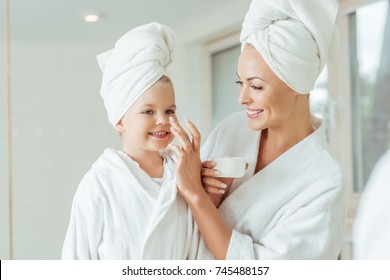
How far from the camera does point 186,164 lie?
104cm

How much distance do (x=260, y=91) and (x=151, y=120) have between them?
0.72 feet

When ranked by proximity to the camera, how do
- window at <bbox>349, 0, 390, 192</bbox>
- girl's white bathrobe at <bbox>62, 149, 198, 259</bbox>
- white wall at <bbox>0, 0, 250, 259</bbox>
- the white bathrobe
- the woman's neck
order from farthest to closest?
window at <bbox>349, 0, 390, 192</bbox> < white wall at <bbox>0, 0, 250, 259</bbox> < the woman's neck < girl's white bathrobe at <bbox>62, 149, 198, 259</bbox> < the white bathrobe

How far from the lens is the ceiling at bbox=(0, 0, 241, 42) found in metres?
1.32

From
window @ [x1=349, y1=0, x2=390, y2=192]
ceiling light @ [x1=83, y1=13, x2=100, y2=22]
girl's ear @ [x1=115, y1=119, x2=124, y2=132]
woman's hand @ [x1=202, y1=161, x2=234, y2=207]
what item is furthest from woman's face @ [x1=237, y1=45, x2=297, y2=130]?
window @ [x1=349, y1=0, x2=390, y2=192]

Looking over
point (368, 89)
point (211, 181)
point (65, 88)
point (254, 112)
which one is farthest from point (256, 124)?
point (368, 89)

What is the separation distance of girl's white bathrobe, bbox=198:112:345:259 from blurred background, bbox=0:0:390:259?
0.23m

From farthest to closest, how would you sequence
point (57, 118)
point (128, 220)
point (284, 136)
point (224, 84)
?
point (57, 118), point (224, 84), point (284, 136), point (128, 220)

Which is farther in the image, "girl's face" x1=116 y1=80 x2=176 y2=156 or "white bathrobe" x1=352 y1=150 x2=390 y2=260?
"girl's face" x1=116 y1=80 x2=176 y2=156

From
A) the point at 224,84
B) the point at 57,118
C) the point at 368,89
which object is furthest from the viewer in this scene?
the point at 368,89

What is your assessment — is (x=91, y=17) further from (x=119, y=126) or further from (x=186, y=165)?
(x=186, y=165)

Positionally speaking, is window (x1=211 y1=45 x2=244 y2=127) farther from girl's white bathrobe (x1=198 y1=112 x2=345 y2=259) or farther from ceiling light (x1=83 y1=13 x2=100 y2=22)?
ceiling light (x1=83 y1=13 x2=100 y2=22)

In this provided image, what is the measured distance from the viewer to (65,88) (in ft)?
4.57
